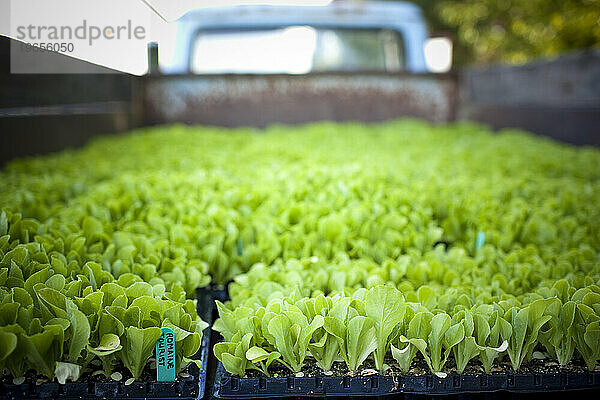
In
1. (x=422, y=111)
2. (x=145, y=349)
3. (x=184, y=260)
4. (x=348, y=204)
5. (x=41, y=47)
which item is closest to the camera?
(x=145, y=349)

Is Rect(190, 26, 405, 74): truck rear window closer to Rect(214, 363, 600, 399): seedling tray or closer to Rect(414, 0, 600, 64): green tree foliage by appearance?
Rect(414, 0, 600, 64): green tree foliage

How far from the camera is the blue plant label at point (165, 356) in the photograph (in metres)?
1.33

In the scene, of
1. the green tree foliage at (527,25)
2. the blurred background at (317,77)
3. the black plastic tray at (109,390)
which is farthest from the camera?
the green tree foliage at (527,25)

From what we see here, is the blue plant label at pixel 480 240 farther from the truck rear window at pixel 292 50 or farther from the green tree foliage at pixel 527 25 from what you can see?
the green tree foliage at pixel 527 25

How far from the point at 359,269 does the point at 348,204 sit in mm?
858

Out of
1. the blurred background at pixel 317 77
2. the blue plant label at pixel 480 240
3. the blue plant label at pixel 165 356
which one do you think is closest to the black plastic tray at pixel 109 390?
the blue plant label at pixel 165 356

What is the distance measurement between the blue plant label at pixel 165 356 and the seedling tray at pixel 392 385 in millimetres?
119

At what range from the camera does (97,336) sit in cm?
138

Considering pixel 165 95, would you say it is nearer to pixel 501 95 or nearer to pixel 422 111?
pixel 422 111

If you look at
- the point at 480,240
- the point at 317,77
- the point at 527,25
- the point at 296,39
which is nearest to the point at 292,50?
the point at 296,39

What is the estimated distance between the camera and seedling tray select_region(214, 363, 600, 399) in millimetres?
1360

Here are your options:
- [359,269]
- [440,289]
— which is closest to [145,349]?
[359,269]
